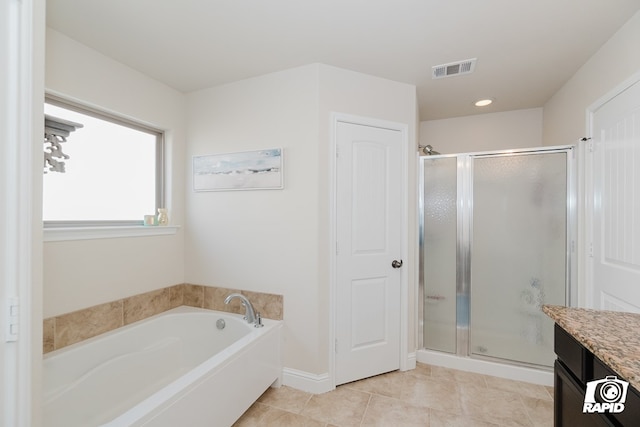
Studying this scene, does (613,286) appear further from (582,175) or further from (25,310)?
(25,310)

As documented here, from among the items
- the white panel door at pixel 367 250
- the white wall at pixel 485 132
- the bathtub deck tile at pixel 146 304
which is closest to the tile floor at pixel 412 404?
the white panel door at pixel 367 250

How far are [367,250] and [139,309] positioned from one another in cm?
186

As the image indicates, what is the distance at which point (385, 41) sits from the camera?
5.97 ft

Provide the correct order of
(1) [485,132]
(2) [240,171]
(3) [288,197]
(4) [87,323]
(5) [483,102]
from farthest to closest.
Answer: (1) [485,132], (5) [483,102], (2) [240,171], (3) [288,197], (4) [87,323]

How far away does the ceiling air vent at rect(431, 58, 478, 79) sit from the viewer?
6.72 feet

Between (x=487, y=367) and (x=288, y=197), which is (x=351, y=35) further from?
(x=487, y=367)

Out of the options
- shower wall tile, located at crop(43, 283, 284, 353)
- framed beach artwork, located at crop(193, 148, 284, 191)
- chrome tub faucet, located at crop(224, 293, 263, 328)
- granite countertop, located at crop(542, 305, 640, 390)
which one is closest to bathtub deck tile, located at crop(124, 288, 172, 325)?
shower wall tile, located at crop(43, 283, 284, 353)

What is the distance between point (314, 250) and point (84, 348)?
5.18 ft

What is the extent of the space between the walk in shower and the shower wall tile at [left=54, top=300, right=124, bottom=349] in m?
2.48

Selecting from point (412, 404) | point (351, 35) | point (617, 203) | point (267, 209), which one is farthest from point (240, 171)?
point (617, 203)

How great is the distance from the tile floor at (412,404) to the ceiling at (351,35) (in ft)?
7.94

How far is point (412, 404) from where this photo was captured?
1.95 meters

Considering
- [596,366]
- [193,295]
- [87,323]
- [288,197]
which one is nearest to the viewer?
[596,366]

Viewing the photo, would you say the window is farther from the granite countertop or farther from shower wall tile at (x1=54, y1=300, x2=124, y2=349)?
the granite countertop
